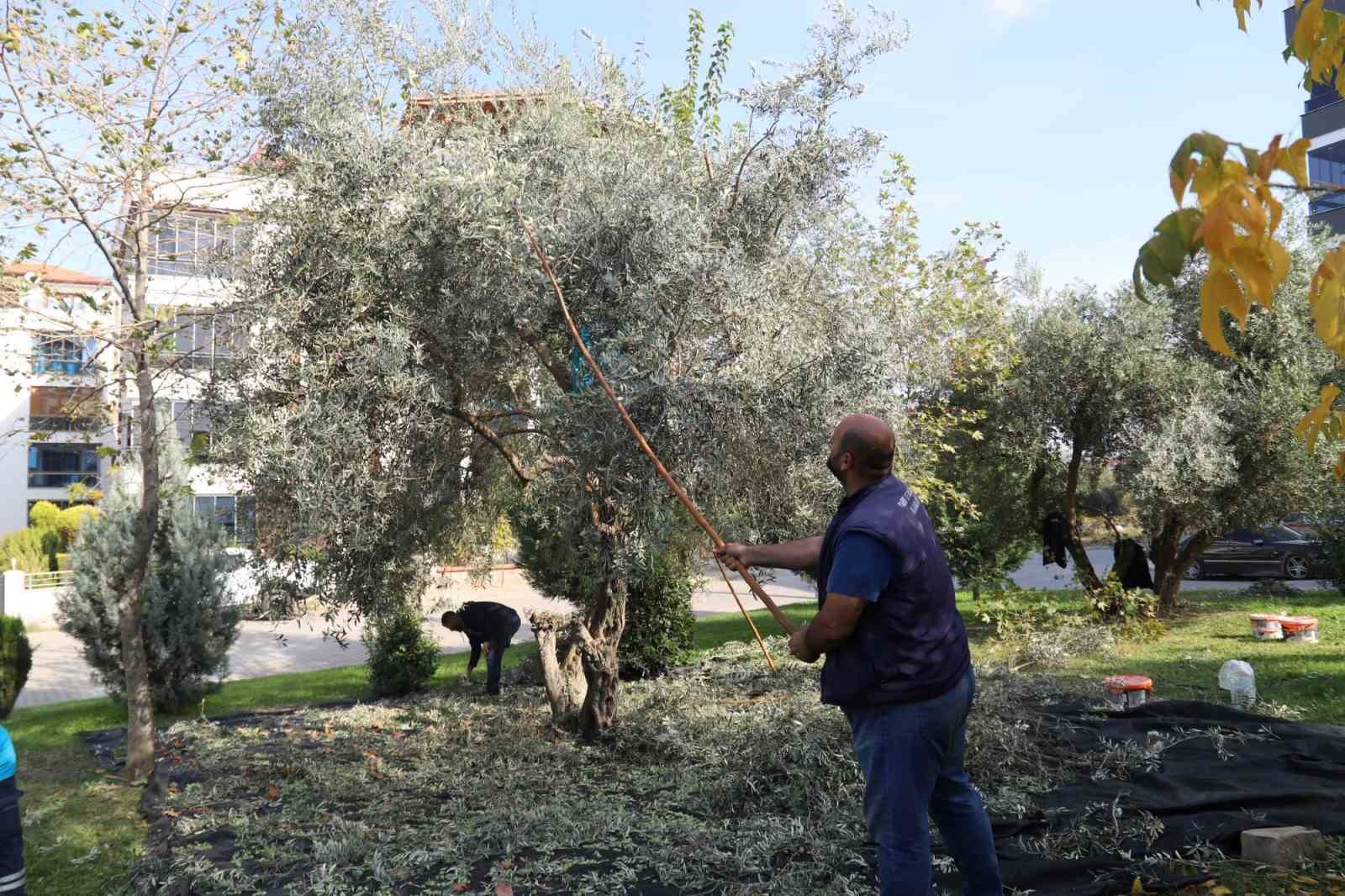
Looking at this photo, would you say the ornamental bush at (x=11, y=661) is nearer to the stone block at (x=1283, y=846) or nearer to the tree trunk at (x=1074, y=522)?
the stone block at (x=1283, y=846)

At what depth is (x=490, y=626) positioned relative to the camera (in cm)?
947

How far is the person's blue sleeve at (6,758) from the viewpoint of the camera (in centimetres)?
367

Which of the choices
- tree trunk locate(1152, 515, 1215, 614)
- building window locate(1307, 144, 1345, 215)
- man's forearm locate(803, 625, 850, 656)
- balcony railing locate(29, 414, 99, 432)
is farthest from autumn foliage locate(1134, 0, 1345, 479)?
building window locate(1307, 144, 1345, 215)

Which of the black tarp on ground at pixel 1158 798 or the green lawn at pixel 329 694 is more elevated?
the black tarp on ground at pixel 1158 798

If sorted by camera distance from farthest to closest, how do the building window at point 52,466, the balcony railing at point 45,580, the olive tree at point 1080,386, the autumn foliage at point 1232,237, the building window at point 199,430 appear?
the building window at point 52,466
the balcony railing at point 45,580
the olive tree at point 1080,386
the building window at point 199,430
the autumn foliage at point 1232,237

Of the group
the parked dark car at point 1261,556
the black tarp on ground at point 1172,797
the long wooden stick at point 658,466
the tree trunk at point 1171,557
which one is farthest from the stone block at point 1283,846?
the parked dark car at point 1261,556

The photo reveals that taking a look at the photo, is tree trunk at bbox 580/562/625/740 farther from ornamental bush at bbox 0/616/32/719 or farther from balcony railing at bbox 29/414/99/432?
ornamental bush at bbox 0/616/32/719

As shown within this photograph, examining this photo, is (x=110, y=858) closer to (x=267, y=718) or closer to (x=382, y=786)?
(x=382, y=786)

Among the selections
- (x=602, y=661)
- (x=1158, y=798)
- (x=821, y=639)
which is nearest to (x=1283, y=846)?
(x=1158, y=798)

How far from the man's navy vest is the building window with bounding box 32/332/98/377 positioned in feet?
18.7

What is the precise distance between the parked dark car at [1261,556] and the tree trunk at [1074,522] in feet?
20.7

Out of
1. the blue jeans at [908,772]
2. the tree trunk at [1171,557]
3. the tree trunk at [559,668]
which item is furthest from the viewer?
the tree trunk at [1171,557]

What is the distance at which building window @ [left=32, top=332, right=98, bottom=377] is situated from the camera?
6.75 m

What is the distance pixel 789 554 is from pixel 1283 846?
252cm
